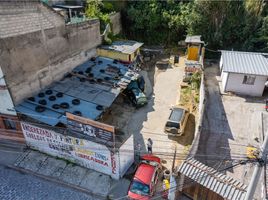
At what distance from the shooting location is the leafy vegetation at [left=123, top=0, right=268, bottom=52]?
95.6 feet

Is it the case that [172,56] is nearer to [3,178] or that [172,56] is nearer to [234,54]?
[234,54]

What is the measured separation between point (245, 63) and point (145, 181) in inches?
683

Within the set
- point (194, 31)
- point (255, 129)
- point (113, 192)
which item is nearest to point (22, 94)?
point (113, 192)

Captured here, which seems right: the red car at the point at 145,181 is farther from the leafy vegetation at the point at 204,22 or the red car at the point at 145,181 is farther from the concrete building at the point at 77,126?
the leafy vegetation at the point at 204,22

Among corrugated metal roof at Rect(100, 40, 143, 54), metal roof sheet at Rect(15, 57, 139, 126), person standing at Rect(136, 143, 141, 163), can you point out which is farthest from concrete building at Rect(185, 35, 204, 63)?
person standing at Rect(136, 143, 141, 163)

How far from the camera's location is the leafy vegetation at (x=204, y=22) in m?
29.1

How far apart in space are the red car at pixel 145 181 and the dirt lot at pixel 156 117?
6.03 ft

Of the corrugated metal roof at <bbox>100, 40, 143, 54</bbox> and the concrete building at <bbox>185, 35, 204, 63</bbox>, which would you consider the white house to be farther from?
the corrugated metal roof at <bbox>100, 40, 143, 54</bbox>

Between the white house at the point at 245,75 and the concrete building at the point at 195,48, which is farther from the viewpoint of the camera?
the concrete building at the point at 195,48

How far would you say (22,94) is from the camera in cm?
1656

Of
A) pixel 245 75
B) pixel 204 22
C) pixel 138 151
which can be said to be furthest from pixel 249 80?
pixel 138 151

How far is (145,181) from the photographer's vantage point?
1334 centimetres

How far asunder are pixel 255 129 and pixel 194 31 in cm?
1818

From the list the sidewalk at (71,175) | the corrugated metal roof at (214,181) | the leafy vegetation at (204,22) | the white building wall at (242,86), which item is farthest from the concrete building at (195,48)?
the sidewalk at (71,175)
